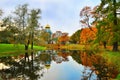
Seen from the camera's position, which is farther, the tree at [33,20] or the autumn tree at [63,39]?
the autumn tree at [63,39]

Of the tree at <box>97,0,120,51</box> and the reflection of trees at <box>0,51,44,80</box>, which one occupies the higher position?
the tree at <box>97,0,120,51</box>

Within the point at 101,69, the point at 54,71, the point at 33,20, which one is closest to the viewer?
the point at 54,71

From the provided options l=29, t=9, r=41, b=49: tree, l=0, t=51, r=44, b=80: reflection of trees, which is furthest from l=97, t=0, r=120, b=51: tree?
l=29, t=9, r=41, b=49: tree

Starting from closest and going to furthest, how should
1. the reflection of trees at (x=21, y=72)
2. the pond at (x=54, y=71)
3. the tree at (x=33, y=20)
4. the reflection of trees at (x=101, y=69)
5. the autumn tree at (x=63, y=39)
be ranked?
the reflection of trees at (x=21, y=72), the pond at (x=54, y=71), the reflection of trees at (x=101, y=69), the tree at (x=33, y=20), the autumn tree at (x=63, y=39)

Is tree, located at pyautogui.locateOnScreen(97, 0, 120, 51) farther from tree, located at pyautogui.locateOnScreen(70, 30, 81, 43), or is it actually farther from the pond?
tree, located at pyautogui.locateOnScreen(70, 30, 81, 43)

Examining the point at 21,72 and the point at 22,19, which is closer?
the point at 21,72

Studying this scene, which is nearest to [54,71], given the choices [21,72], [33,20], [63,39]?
[21,72]

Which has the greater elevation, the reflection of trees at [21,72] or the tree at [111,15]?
the tree at [111,15]

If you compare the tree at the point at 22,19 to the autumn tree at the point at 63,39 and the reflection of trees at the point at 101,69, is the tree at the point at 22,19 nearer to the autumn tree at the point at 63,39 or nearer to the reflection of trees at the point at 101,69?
the reflection of trees at the point at 101,69

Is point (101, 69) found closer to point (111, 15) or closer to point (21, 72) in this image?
point (21, 72)

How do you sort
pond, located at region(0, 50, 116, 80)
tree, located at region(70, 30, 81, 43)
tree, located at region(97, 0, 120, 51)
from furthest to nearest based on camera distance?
tree, located at region(70, 30, 81, 43), tree, located at region(97, 0, 120, 51), pond, located at region(0, 50, 116, 80)

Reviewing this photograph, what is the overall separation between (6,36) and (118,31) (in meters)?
30.1

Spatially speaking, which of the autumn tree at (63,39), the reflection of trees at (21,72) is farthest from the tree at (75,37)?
the reflection of trees at (21,72)

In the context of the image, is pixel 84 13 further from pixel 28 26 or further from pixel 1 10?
pixel 1 10
